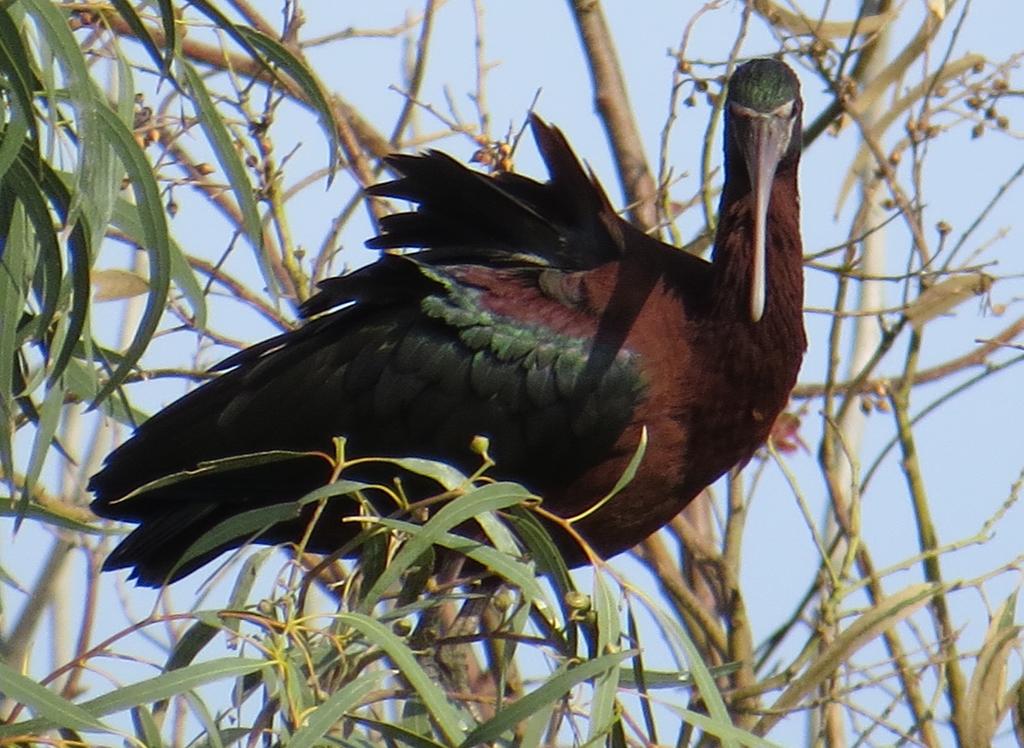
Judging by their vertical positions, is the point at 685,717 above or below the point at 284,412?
below

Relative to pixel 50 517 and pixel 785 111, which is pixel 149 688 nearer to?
pixel 50 517

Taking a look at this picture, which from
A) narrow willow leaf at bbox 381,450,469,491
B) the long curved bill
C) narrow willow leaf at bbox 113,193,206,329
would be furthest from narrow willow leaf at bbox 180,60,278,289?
the long curved bill

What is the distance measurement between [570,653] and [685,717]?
156 millimetres

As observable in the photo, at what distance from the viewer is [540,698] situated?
1856 millimetres

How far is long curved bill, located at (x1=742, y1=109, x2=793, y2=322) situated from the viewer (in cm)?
313

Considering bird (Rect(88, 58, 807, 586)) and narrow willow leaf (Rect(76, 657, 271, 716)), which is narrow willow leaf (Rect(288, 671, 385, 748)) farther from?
bird (Rect(88, 58, 807, 586))

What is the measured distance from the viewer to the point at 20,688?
1.85 m

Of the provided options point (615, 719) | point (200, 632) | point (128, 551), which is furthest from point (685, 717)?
point (128, 551)

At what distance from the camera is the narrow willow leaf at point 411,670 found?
73.1 inches

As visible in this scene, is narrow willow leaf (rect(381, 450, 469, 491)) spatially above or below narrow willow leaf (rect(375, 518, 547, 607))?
above

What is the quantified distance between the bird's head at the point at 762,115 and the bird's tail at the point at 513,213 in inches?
11.0

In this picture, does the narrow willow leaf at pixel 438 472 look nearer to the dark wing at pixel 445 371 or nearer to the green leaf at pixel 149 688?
the green leaf at pixel 149 688

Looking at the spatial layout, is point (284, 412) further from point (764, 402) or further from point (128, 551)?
point (764, 402)

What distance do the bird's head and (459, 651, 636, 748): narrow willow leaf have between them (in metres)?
1.48
